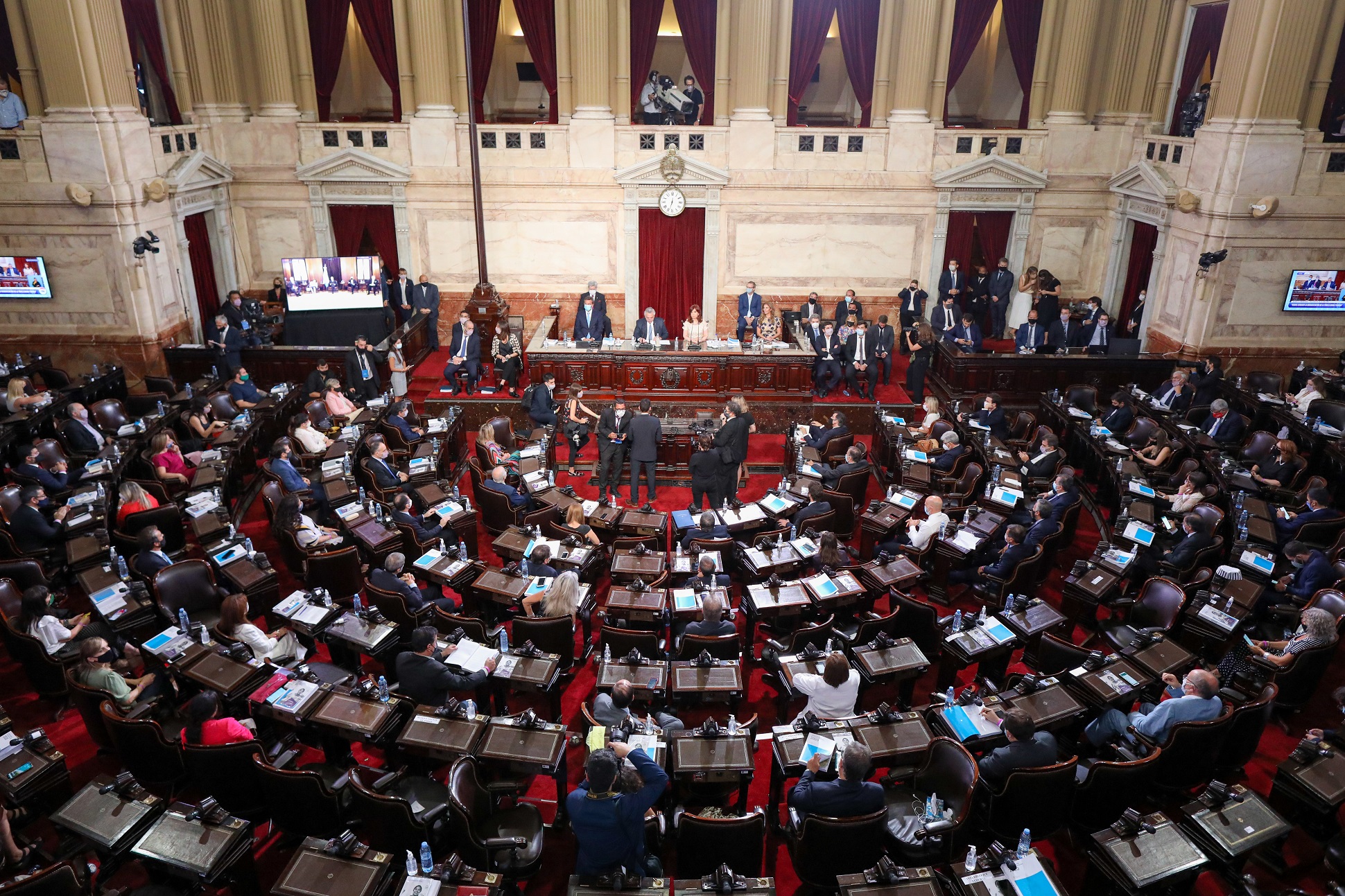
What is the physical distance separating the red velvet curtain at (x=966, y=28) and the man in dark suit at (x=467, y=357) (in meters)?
10.4

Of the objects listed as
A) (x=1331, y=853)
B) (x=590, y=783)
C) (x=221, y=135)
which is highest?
(x=221, y=135)

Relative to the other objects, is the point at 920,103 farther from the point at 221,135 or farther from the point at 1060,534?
the point at 221,135

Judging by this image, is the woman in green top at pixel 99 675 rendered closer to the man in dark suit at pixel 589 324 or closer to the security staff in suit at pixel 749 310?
the man in dark suit at pixel 589 324

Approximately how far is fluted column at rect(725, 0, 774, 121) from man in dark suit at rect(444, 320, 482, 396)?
694 cm

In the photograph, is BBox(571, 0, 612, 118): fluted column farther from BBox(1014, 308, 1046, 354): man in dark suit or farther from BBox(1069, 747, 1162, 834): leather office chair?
BBox(1069, 747, 1162, 834): leather office chair

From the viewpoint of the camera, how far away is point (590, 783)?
5.09 metres

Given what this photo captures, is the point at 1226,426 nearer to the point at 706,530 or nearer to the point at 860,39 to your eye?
the point at 706,530

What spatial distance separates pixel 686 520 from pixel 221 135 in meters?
13.7

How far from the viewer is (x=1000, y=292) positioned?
57.3 feet

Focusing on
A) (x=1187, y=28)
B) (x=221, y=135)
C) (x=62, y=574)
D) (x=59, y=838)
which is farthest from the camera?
(x=221, y=135)

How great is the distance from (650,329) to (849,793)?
424 inches

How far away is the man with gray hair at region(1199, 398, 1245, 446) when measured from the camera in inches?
456

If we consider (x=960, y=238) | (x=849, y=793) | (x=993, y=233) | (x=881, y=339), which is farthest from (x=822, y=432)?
(x=993, y=233)

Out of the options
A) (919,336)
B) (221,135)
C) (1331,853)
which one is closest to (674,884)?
(1331,853)
